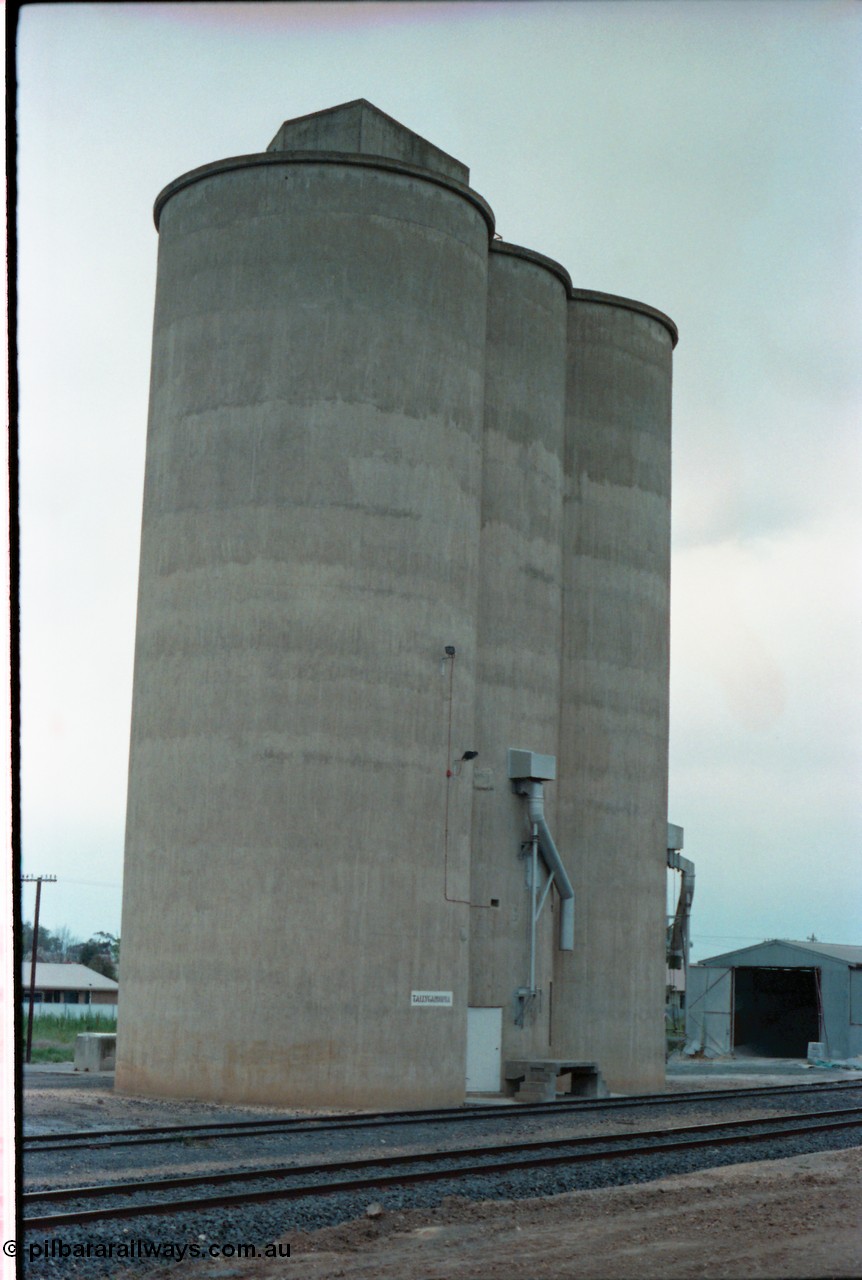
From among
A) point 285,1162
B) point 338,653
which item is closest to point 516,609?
point 338,653

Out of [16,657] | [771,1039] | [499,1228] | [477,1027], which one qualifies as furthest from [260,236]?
[771,1039]

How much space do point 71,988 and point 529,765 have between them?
57.8 metres

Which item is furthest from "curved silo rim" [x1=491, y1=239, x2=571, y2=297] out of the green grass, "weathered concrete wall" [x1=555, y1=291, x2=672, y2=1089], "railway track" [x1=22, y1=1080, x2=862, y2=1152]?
the green grass

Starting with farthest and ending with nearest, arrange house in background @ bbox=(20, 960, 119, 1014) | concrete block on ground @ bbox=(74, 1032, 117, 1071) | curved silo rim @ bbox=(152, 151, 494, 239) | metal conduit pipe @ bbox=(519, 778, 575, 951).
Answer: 1. house in background @ bbox=(20, 960, 119, 1014)
2. concrete block on ground @ bbox=(74, 1032, 117, 1071)
3. metal conduit pipe @ bbox=(519, 778, 575, 951)
4. curved silo rim @ bbox=(152, 151, 494, 239)

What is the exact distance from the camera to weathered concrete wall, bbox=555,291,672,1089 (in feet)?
115

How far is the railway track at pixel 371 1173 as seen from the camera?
12.6m

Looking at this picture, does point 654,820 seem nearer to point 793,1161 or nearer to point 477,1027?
point 477,1027

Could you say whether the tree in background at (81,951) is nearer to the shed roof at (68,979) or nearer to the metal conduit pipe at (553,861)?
the shed roof at (68,979)

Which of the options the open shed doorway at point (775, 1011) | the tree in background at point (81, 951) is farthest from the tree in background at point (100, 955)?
the open shed doorway at point (775, 1011)

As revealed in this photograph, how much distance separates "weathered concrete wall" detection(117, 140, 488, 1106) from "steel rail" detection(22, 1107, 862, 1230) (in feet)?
22.9

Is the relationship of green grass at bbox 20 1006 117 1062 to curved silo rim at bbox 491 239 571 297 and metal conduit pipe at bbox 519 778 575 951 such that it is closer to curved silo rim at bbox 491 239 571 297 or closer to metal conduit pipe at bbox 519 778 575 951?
metal conduit pipe at bbox 519 778 575 951

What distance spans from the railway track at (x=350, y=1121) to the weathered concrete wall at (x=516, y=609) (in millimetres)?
3309

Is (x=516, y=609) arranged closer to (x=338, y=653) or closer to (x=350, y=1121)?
(x=338, y=653)

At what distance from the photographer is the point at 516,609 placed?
107 ft
